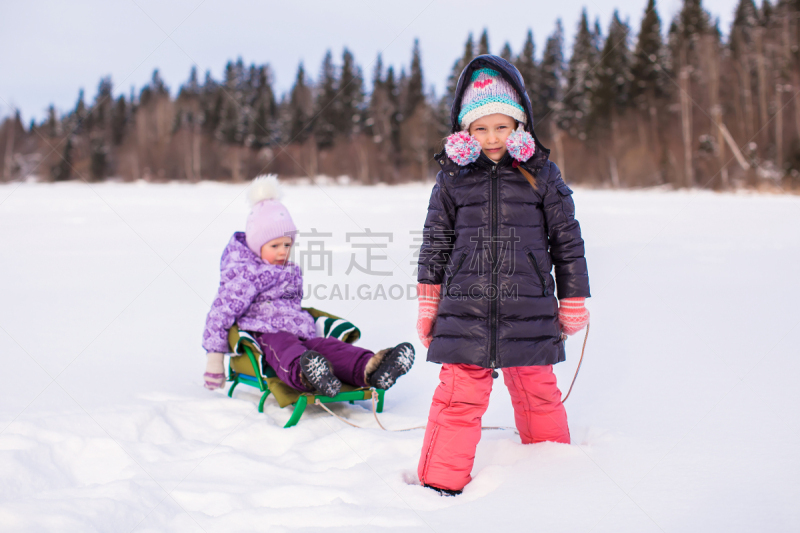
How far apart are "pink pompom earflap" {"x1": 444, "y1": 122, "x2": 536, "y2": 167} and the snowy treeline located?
716 inches

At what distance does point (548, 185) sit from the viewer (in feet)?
6.55

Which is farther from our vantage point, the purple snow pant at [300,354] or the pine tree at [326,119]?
the pine tree at [326,119]

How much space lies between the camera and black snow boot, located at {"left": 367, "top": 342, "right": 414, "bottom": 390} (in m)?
2.70

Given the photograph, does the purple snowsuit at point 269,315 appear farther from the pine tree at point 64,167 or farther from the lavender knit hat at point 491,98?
the pine tree at point 64,167

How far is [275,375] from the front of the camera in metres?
2.94

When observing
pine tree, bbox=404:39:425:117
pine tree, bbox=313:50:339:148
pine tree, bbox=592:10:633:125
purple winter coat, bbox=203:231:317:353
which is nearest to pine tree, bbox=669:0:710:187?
pine tree, bbox=592:10:633:125

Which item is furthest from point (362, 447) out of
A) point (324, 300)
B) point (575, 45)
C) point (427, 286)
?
point (575, 45)

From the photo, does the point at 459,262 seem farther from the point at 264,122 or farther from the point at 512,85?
the point at 264,122

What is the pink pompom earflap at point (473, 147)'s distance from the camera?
1928 mm

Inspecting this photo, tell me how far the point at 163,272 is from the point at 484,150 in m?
5.67

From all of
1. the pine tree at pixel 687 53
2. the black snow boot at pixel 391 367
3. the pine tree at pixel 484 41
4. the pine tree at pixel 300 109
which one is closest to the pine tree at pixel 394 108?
the pine tree at pixel 300 109

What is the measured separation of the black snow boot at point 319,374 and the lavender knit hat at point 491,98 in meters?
1.31

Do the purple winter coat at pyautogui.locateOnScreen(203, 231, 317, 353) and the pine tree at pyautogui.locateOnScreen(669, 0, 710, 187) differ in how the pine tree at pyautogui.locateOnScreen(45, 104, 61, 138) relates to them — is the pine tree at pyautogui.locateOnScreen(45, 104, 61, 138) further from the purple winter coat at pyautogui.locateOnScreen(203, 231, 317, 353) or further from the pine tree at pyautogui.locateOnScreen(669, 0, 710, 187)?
the purple winter coat at pyautogui.locateOnScreen(203, 231, 317, 353)

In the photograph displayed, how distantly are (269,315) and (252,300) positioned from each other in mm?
132
